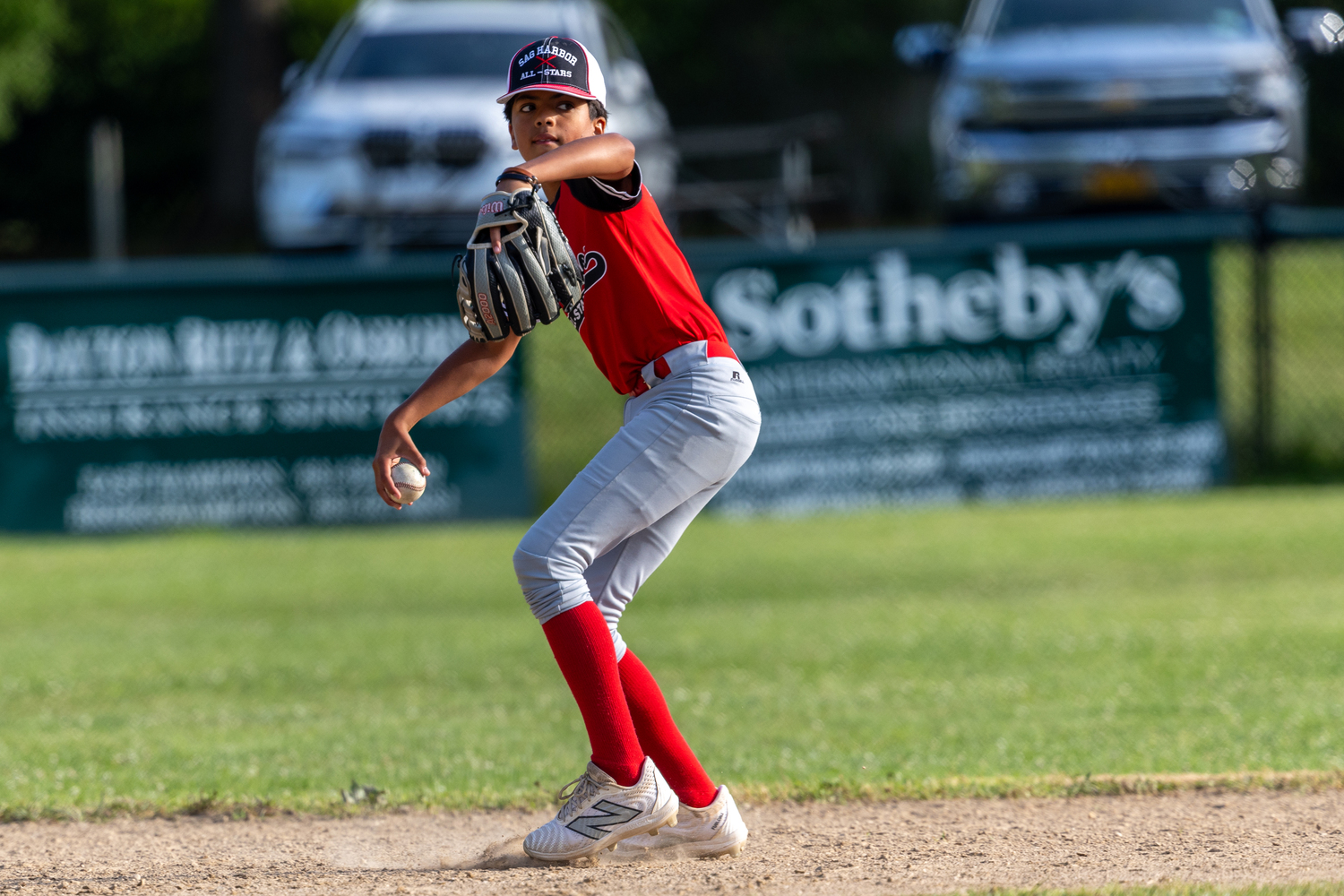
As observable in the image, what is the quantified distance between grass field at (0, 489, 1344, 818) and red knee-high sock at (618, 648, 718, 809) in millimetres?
856

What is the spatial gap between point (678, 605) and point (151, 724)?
324 centimetres

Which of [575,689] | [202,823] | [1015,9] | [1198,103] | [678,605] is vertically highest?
[1015,9]

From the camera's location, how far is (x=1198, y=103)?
12.3 metres

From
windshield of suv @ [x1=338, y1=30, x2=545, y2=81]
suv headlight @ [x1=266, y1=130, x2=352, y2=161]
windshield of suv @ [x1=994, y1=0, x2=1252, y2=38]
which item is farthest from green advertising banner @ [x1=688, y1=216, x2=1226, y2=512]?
suv headlight @ [x1=266, y1=130, x2=352, y2=161]

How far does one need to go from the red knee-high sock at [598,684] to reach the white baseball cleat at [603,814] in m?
0.03

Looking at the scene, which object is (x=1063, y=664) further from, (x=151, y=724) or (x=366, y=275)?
(x=366, y=275)

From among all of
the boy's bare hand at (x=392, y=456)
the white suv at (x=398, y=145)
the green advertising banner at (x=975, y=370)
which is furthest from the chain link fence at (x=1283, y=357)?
the boy's bare hand at (x=392, y=456)

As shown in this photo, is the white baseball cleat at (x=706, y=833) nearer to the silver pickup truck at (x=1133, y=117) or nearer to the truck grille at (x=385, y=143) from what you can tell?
the truck grille at (x=385, y=143)

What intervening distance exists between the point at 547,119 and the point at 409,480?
35.9 inches

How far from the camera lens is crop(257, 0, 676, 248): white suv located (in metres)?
12.2

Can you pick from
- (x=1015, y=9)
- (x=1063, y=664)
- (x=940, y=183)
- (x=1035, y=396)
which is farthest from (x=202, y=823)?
(x=1015, y=9)

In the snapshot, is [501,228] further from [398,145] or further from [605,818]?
[398,145]

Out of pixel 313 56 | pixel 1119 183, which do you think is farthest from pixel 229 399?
pixel 313 56

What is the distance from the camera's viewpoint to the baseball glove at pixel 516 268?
3416mm
